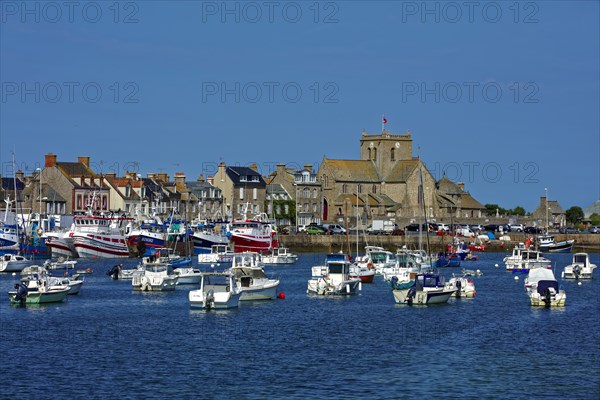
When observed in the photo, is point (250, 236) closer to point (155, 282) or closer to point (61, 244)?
point (61, 244)

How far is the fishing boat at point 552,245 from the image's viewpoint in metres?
141

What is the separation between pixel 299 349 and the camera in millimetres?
48500

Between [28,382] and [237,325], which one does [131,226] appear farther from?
[28,382]

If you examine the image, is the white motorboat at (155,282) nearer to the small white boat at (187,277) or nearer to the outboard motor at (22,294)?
the small white boat at (187,277)

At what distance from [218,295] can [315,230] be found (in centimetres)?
9307

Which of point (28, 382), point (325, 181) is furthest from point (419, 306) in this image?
point (325, 181)

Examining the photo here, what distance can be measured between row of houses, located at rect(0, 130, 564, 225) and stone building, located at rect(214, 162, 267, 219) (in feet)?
0.46

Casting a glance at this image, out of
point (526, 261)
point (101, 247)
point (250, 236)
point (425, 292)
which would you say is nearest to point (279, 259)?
point (250, 236)

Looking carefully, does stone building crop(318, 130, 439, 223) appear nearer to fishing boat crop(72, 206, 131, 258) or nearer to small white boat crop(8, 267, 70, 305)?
fishing boat crop(72, 206, 131, 258)

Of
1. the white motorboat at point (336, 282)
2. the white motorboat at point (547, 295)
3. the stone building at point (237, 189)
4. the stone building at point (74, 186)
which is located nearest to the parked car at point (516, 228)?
the stone building at point (237, 189)

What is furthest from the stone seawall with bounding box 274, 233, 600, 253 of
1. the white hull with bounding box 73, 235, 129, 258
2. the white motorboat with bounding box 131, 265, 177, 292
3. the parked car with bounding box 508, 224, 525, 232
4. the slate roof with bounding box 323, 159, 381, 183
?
the white motorboat with bounding box 131, 265, 177, 292

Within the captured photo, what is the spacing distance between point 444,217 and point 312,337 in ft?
416

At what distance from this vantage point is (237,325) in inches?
2203

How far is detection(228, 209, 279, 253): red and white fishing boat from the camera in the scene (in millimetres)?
127800
